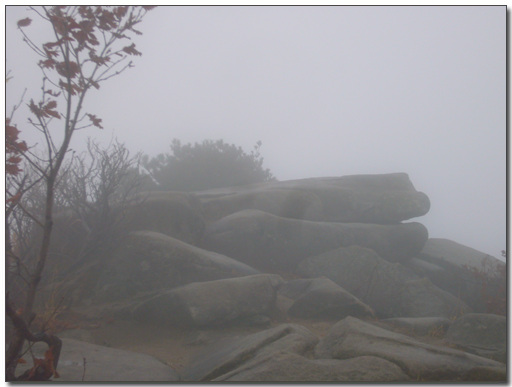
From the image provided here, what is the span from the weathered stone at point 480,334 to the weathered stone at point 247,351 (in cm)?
218

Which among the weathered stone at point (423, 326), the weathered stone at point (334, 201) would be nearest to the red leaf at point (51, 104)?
the weathered stone at point (423, 326)

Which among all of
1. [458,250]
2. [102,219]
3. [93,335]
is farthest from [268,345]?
[458,250]

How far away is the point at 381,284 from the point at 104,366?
5.83 metres

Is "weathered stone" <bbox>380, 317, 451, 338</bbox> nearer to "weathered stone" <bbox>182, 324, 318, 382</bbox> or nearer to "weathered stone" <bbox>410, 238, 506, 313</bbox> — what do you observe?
"weathered stone" <bbox>182, 324, 318, 382</bbox>

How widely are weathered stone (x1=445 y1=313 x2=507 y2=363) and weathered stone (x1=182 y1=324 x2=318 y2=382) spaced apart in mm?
2176

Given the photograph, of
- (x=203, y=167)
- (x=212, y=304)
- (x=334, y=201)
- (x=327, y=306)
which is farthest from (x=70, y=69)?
(x=203, y=167)

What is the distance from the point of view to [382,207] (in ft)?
41.5

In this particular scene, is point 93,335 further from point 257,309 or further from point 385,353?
point 385,353

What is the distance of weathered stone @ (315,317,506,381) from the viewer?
4.03 metres

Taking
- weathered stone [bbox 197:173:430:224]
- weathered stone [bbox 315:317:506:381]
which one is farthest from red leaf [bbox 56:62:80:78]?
weathered stone [bbox 197:173:430:224]

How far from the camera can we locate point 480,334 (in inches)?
237

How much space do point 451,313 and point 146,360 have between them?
232 inches

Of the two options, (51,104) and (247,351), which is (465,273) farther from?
A: (51,104)

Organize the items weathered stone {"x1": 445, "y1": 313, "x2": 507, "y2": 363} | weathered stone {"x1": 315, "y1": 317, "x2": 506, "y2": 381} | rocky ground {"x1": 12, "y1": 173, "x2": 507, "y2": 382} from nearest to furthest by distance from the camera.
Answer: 1. weathered stone {"x1": 315, "y1": 317, "x2": 506, "y2": 381}
2. rocky ground {"x1": 12, "y1": 173, "x2": 507, "y2": 382}
3. weathered stone {"x1": 445, "y1": 313, "x2": 507, "y2": 363}
